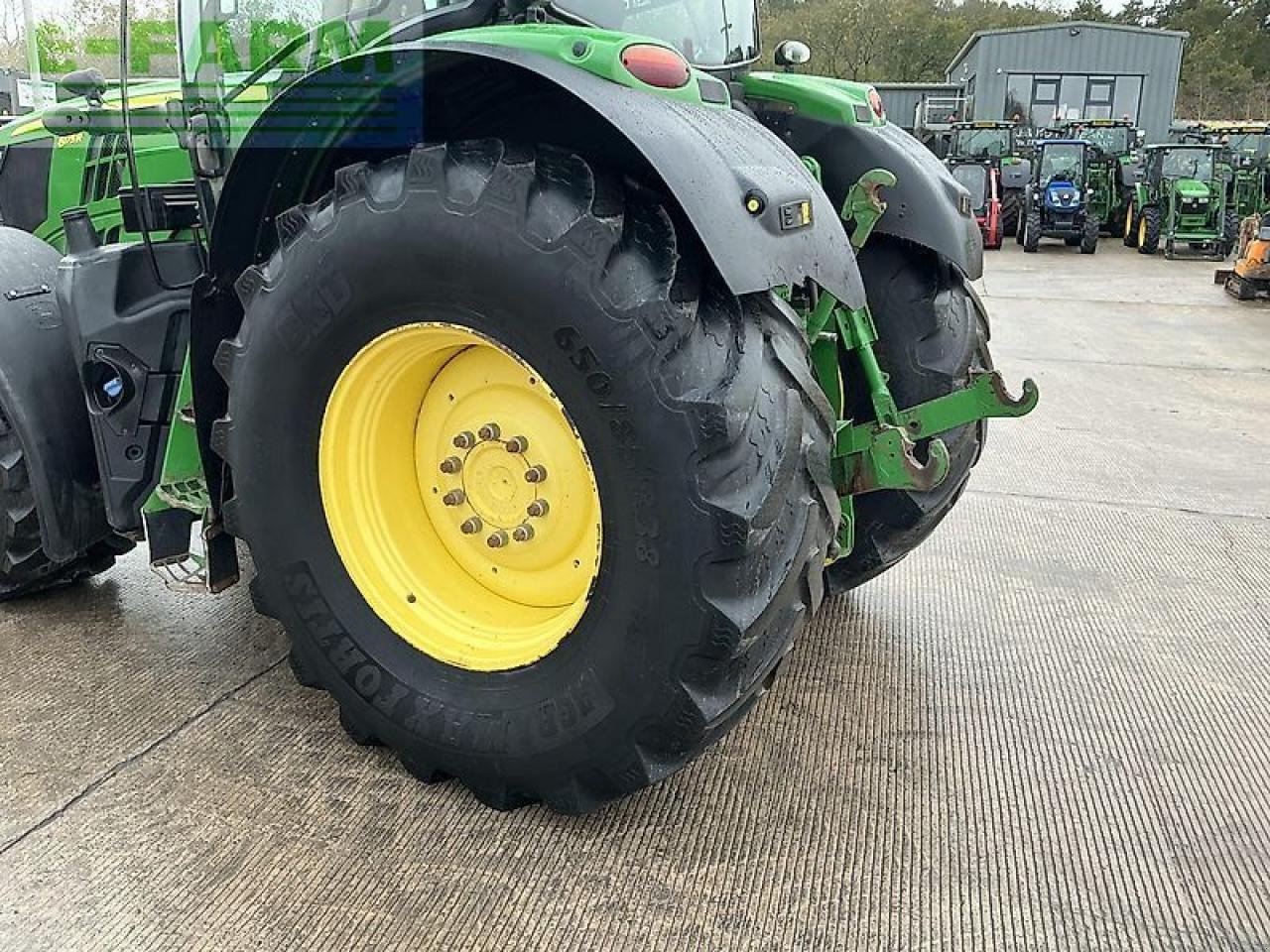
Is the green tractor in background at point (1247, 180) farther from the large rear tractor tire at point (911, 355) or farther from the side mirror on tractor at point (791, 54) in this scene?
the large rear tractor tire at point (911, 355)

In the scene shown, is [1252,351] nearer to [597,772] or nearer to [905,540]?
[905,540]

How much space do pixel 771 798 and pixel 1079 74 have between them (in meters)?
31.4

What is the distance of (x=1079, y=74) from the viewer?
29438 millimetres

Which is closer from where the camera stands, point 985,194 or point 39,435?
point 39,435

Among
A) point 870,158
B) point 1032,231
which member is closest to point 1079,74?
point 1032,231

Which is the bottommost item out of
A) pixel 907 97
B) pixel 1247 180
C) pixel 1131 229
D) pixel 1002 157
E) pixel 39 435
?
pixel 39 435

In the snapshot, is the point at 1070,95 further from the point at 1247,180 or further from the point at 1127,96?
the point at 1247,180

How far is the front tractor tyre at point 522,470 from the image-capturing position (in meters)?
2.01

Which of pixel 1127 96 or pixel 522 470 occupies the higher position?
pixel 1127 96

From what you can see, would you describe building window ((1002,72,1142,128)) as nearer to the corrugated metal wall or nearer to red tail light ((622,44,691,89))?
the corrugated metal wall

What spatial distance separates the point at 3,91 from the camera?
8609 mm

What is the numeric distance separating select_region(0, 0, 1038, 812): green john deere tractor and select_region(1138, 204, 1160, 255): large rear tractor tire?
1520 centimetres

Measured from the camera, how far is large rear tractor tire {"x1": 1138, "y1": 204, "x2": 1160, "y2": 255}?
1658 cm

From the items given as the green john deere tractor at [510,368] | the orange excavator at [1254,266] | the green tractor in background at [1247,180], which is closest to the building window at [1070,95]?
the green tractor in background at [1247,180]
